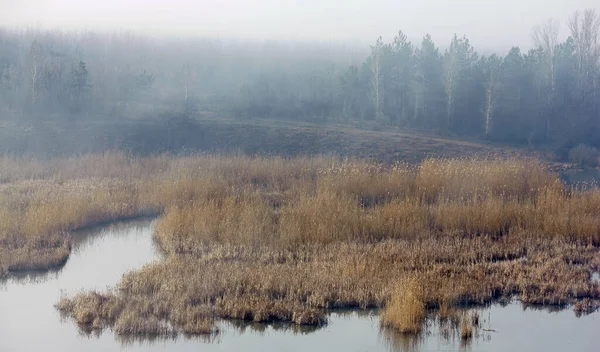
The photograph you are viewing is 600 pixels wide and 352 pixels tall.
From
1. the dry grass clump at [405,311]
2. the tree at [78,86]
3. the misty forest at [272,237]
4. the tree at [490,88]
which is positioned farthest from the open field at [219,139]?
the dry grass clump at [405,311]

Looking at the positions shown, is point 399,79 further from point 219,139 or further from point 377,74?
point 219,139

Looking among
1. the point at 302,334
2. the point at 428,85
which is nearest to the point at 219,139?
the point at 428,85

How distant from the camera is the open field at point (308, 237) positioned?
9.81 m

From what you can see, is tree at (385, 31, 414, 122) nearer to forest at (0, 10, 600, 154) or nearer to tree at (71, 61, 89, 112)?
forest at (0, 10, 600, 154)

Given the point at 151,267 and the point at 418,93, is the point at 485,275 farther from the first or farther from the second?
the point at 418,93

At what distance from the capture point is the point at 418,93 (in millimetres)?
39750

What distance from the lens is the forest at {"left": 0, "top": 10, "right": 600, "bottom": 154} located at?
106 feet

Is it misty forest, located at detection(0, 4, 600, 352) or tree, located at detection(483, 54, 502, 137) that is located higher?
tree, located at detection(483, 54, 502, 137)

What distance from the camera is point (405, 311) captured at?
9.23 m

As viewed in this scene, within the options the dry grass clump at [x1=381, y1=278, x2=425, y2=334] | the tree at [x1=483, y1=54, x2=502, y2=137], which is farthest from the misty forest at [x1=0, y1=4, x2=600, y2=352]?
the tree at [x1=483, y1=54, x2=502, y2=137]

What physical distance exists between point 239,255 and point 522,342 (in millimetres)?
4928

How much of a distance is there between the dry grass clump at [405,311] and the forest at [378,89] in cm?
2274

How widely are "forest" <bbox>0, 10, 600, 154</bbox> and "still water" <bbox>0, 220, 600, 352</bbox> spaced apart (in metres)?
20.8

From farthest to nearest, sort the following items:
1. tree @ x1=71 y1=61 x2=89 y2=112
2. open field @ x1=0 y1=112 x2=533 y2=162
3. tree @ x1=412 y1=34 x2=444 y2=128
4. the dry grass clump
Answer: tree @ x1=412 y1=34 x2=444 y2=128, tree @ x1=71 y1=61 x2=89 y2=112, open field @ x1=0 y1=112 x2=533 y2=162, the dry grass clump
